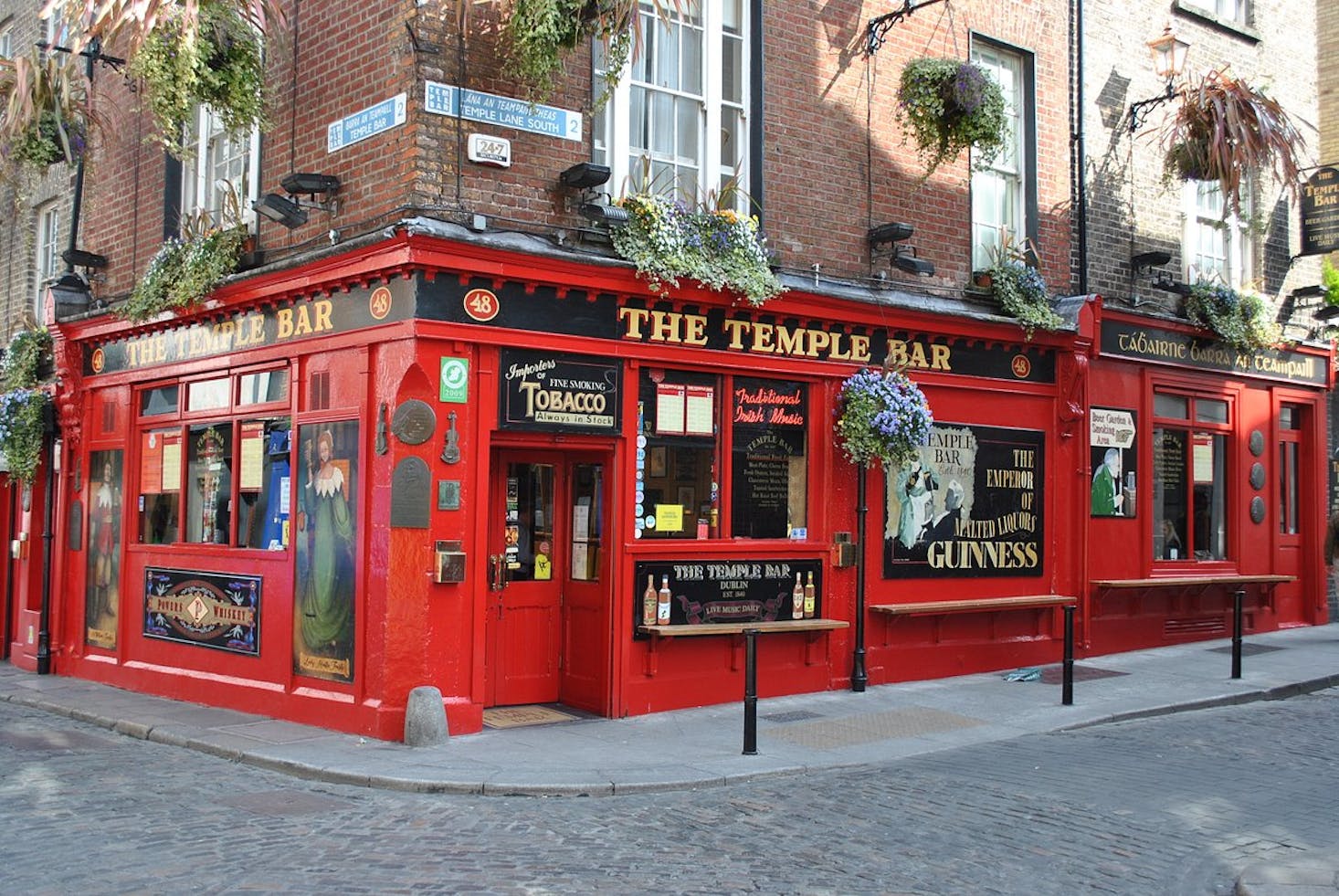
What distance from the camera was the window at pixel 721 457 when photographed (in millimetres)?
10922

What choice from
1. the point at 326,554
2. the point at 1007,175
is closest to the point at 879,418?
the point at 1007,175

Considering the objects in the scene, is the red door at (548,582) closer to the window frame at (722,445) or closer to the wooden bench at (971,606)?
the window frame at (722,445)

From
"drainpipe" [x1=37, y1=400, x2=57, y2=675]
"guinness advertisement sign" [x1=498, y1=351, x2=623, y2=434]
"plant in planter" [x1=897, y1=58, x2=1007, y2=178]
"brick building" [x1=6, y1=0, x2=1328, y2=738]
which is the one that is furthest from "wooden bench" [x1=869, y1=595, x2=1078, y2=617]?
"drainpipe" [x1=37, y1=400, x2=57, y2=675]

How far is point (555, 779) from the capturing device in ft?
26.9

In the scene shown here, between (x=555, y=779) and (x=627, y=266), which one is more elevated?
(x=627, y=266)

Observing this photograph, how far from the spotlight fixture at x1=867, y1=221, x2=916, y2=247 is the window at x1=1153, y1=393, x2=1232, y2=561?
15.6 feet

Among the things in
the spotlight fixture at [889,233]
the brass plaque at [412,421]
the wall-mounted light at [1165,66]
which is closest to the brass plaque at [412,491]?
the brass plaque at [412,421]

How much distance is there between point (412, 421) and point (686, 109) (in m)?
4.24

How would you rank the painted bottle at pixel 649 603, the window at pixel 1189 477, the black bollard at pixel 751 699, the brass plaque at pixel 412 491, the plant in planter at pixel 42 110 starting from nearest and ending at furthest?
the black bollard at pixel 751 699
the brass plaque at pixel 412 491
the painted bottle at pixel 649 603
the plant in planter at pixel 42 110
the window at pixel 1189 477

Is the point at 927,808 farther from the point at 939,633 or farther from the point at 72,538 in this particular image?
the point at 72,538

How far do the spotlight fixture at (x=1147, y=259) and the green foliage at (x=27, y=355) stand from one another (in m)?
13.2

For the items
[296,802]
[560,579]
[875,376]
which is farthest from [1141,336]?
[296,802]

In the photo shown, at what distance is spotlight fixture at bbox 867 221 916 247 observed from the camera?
12.2 m

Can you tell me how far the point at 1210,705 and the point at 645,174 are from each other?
719 centimetres
